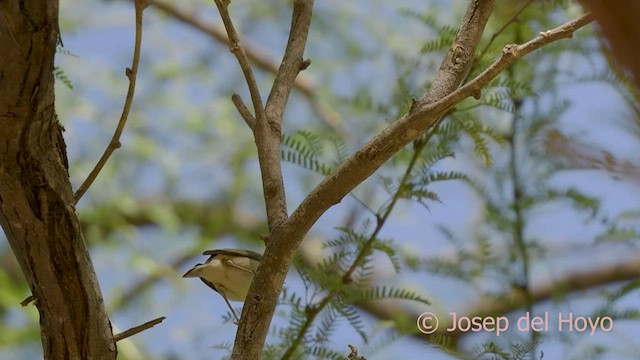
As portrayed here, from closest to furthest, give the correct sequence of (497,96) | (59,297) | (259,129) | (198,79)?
(59,297) < (259,129) < (497,96) < (198,79)

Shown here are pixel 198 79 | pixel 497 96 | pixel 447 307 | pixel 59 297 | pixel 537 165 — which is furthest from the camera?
pixel 198 79

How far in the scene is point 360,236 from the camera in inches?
55.2

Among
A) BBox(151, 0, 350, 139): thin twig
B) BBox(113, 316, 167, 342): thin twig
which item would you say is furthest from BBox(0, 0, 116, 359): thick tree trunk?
BBox(151, 0, 350, 139): thin twig

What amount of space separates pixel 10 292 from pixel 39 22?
1631 mm

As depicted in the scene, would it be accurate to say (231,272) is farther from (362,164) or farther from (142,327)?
(362,164)

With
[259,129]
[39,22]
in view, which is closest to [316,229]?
[259,129]

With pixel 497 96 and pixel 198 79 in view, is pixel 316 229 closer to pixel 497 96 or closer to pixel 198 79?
pixel 198 79

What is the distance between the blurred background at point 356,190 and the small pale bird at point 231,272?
198 millimetres

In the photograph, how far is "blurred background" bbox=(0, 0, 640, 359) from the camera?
1556 mm

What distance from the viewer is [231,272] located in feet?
3.79

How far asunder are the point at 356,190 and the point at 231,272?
1377 mm

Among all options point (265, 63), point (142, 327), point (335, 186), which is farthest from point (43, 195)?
point (265, 63)

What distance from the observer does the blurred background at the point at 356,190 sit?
5.10ft

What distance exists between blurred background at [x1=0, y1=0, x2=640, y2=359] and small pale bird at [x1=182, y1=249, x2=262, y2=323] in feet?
0.65
